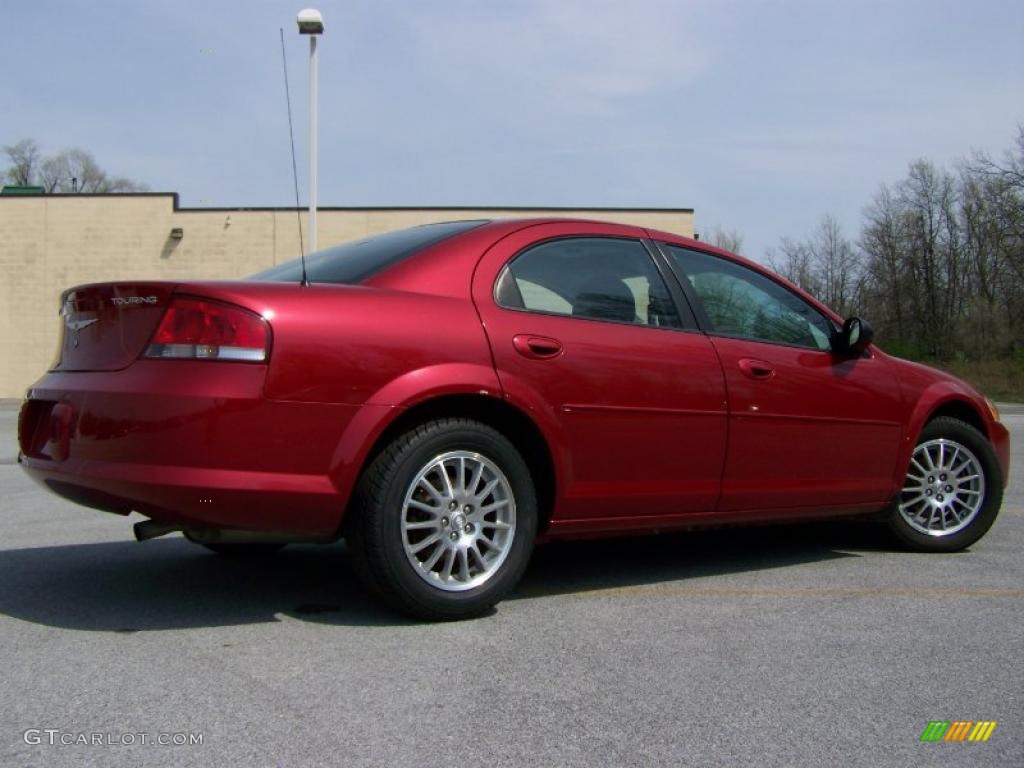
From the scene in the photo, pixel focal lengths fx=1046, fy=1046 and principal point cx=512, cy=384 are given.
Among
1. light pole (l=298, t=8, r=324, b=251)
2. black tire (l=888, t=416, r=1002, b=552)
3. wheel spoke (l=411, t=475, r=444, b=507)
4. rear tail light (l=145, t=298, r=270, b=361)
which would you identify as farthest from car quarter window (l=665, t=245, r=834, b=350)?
light pole (l=298, t=8, r=324, b=251)

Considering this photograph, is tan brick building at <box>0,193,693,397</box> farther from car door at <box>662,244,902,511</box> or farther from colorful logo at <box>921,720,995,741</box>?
colorful logo at <box>921,720,995,741</box>

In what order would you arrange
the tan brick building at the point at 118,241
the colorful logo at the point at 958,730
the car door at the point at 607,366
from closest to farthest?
the colorful logo at the point at 958,730 → the car door at the point at 607,366 → the tan brick building at the point at 118,241

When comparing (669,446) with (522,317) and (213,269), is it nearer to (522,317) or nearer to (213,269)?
(522,317)

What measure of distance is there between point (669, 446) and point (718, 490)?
0.37 m

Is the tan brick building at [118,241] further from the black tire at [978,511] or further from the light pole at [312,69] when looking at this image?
the black tire at [978,511]

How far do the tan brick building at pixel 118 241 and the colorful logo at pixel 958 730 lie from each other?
87.3 feet

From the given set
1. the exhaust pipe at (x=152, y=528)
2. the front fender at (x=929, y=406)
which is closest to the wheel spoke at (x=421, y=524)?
the exhaust pipe at (x=152, y=528)

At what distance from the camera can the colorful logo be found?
2826mm

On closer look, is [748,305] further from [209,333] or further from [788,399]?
[209,333]

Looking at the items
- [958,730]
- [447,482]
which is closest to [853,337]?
[447,482]

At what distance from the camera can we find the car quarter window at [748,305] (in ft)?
15.9

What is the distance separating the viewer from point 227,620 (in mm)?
3904

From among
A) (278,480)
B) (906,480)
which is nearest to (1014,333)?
(906,480)

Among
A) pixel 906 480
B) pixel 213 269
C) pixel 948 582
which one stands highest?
pixel 213 269
